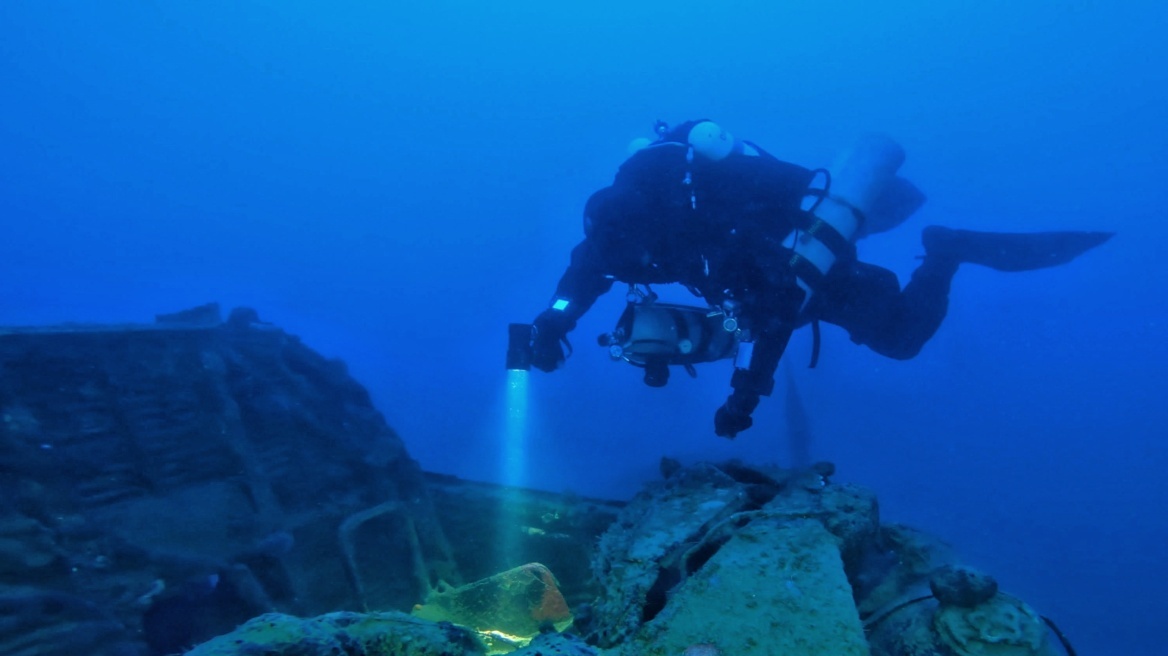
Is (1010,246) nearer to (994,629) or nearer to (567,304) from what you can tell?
(567,304)

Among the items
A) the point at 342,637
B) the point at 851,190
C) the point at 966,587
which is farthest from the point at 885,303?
the point at 342,637

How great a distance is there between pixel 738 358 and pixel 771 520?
191 centimetres

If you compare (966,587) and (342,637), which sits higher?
(342,637)

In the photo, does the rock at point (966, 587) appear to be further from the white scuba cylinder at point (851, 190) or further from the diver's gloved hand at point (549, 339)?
the diver's gloved hand at point (549, 339)

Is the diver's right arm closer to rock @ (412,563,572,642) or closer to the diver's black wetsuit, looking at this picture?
the diver's black wetsuit

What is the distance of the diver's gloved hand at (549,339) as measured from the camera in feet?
15.3

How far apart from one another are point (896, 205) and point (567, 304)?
3879mm

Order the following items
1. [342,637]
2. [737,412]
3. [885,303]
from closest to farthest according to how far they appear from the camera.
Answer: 1. [342,637]
2. [737,412]
3. [885,303]

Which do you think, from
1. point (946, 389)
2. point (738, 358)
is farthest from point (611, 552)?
point (946, 389)

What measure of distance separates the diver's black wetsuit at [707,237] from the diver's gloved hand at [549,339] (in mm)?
12

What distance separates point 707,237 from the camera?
15.1 feet

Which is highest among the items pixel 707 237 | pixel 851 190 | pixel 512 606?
pixel 851 190

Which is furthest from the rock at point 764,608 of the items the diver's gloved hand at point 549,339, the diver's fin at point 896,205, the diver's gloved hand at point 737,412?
the diver's fin at point 896,205

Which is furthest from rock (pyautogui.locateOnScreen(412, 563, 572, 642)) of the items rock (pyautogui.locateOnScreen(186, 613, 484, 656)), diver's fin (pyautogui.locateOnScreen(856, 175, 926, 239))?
diver's fin (pyautogui.locateOnScreen(856, 175, 926, 239))
